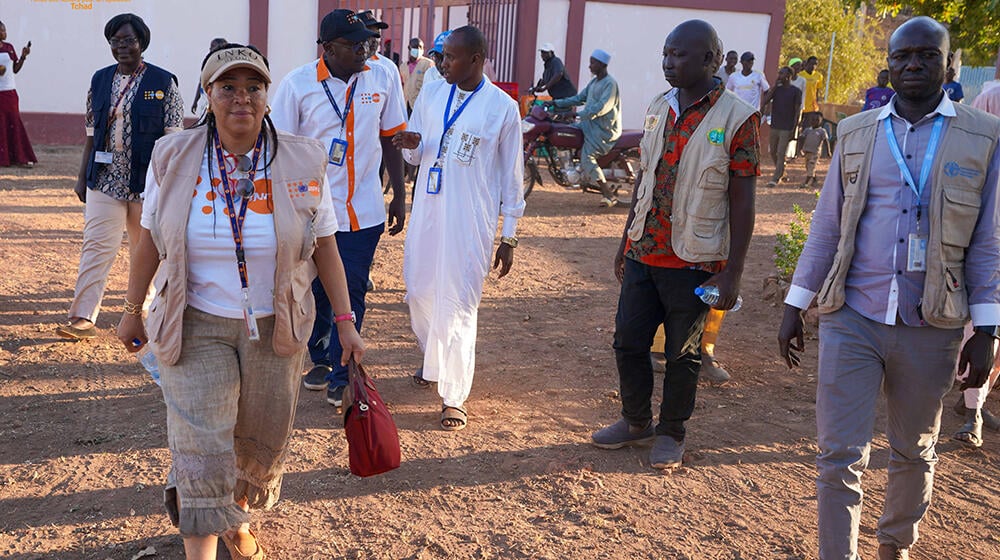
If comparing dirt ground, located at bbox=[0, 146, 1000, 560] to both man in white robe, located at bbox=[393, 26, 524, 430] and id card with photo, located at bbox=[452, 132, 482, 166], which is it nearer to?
man in white robe, located at bbox=[393, 26, 524, 430]

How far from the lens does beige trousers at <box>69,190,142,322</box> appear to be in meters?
6.32

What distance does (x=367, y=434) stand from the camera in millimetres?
3391

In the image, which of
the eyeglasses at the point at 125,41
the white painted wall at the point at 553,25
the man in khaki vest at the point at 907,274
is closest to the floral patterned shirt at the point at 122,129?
the eyeglasses at the point at 125,41

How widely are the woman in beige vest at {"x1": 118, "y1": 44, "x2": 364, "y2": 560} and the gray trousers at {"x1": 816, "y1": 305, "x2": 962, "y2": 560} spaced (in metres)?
1.89

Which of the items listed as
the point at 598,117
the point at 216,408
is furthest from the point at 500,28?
the point at 216,408

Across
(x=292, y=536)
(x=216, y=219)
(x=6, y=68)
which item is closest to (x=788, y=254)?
(x=292, y=536)

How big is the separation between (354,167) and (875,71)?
Answer: 99.4 feet

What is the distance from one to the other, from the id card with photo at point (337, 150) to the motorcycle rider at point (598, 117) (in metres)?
7.84

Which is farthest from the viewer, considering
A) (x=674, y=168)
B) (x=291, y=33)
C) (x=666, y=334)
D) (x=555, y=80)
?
(x=291, y=33)

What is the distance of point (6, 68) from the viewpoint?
14.1m

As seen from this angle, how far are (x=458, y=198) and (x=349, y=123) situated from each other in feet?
2.51

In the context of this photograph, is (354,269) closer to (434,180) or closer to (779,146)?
(434,180)

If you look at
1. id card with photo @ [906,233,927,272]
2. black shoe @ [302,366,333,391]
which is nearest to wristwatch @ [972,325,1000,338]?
id card with photo @ [906,233,927,272]

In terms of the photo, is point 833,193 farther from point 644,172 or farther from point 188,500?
point 188,500
